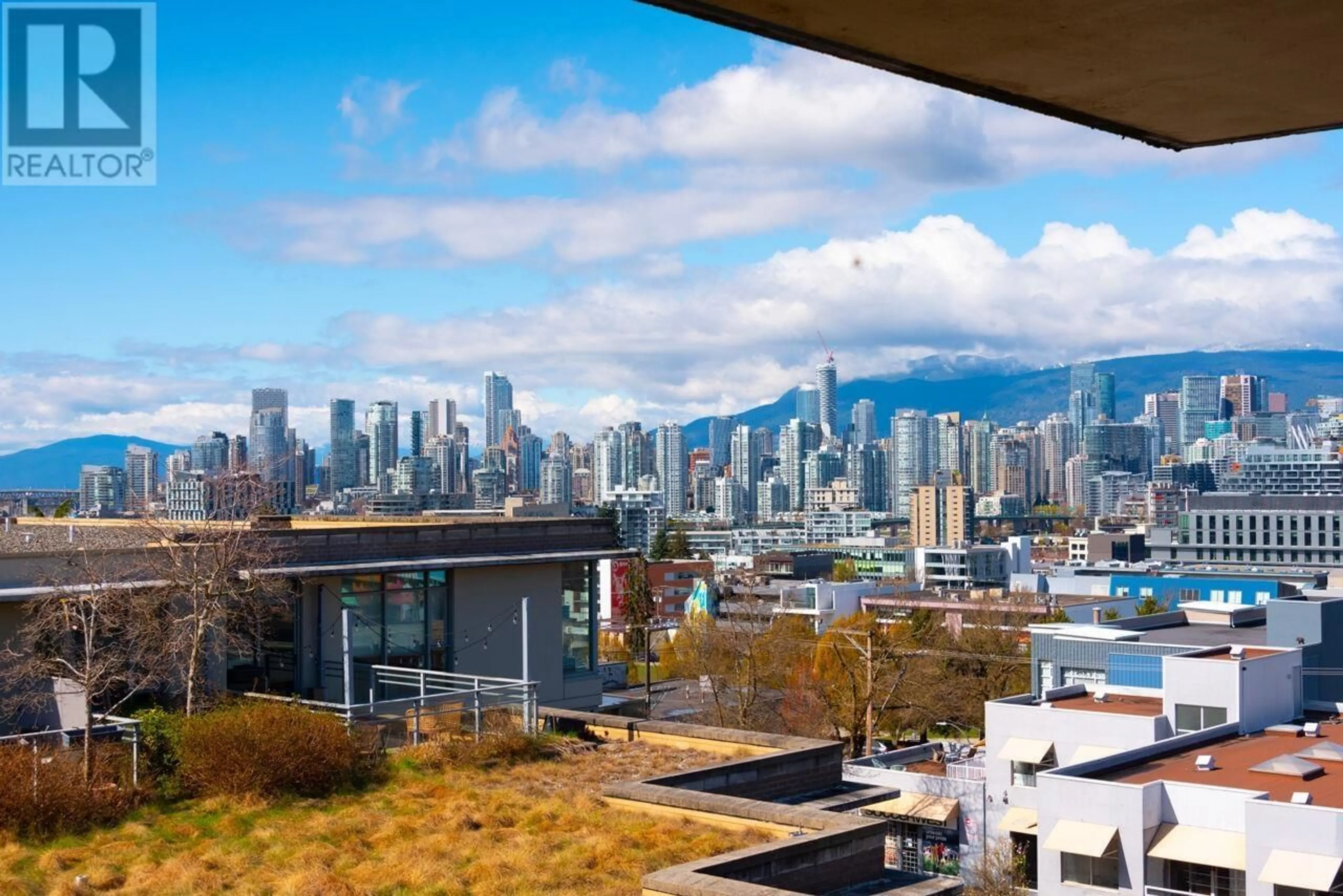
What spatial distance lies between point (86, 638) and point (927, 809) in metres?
22.2

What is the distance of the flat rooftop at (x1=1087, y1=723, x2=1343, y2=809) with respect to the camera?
71.9 ft

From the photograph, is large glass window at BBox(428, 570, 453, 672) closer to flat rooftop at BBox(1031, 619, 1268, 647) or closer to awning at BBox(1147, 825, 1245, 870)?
awning at BBox(1147, 825, 1245, 870)

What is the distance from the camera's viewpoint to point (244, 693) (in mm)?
14703

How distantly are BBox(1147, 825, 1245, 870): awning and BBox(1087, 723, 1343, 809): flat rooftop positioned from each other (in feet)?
3.14

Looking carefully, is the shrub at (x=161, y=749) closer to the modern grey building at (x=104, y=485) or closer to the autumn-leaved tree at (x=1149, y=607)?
the autumn-leaved tree at (x=1149, y=607)

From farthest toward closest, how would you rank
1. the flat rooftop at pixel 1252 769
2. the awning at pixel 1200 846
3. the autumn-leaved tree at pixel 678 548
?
the autumn-leaved tree at pixel 678 548
the flat rooftop at pixel 1252 769
the awning at pixel 1200 846

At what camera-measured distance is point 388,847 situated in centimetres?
976

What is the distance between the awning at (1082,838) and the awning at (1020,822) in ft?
15.9

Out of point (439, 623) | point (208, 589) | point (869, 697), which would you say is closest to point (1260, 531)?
point (869, 697)

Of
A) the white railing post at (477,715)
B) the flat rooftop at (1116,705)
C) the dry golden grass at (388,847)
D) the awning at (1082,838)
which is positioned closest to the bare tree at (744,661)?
the flat rooftop at (1116,705)

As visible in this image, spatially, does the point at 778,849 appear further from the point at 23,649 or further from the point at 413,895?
the point at 23,649

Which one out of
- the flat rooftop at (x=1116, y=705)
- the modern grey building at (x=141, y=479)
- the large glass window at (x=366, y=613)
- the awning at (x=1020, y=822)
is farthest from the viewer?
the flat rooftop at (x=1116, y=705)

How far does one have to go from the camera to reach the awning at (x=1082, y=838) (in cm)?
2228

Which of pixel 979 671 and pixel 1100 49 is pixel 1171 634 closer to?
pixel 979 671
